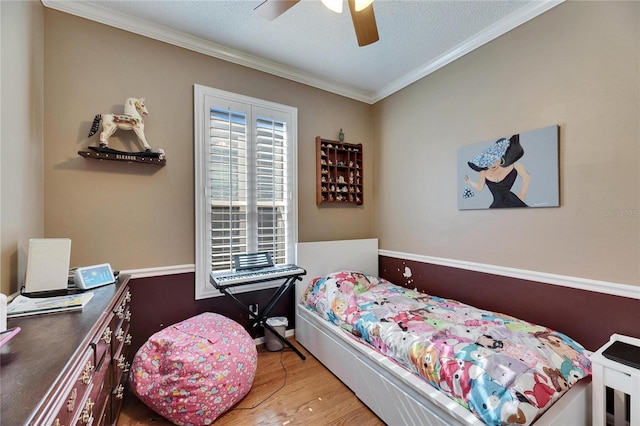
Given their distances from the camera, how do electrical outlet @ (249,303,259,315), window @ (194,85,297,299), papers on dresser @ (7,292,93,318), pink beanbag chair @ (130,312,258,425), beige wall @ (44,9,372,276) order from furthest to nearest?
electrical outlet @ (249,303,259,315)
window @ (194,85,297,299)
beige wall @ (44,9,372,276)
pink beanbag chair @ (130,312,258,425)
papers on dresser @ (7,292,93,318)

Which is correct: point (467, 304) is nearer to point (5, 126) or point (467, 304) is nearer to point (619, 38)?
point (619, 38)

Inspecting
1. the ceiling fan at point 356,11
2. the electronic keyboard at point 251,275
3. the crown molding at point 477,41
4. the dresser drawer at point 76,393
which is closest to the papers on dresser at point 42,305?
the dresser drawer at point 76,393

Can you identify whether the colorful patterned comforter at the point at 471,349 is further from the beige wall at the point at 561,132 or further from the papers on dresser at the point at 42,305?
the papers on dresser at the point at 42,305

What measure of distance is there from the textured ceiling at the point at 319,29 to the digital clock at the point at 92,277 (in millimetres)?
1891

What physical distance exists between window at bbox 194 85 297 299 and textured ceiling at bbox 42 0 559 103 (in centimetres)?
44

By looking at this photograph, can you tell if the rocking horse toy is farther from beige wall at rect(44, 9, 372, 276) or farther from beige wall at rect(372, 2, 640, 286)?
beige wall at rect(372, 2, 640, 286)

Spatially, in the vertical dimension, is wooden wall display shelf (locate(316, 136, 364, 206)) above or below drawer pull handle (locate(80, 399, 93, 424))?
above

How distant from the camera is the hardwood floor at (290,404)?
175 cm

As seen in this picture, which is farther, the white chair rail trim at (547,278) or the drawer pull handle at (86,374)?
the white chair rail trim at (547,278)

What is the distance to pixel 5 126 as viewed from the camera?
4.59 ft

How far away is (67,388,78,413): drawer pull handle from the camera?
813 mm

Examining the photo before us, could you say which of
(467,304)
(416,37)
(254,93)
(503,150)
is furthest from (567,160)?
(254,93)

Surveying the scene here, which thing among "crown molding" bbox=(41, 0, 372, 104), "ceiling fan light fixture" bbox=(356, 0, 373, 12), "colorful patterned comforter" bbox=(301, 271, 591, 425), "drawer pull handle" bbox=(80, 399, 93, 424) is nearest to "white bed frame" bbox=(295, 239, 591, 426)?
"colorful patterned comforter" bbox=(301, 271, 591, 425)

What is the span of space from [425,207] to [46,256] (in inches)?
116
